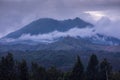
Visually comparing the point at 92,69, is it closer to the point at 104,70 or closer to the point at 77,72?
the point at 104,70

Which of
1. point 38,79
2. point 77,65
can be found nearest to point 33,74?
point 38,79

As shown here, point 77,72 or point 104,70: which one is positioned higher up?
point 77,72

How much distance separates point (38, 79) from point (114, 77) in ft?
100

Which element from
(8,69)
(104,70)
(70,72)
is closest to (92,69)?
(104,70)

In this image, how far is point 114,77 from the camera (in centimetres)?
15200

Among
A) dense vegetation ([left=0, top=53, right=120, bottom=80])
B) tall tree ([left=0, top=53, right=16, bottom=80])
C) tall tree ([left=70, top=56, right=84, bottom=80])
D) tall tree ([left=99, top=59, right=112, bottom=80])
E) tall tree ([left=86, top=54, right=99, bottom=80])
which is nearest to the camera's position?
tall tree ([left=0, top=53, right=16, bottom=80])

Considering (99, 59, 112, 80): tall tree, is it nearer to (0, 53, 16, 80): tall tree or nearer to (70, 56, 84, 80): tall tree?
(70, 56, 84, 80): tall tree

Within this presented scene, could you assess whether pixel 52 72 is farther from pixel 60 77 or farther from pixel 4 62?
pixel 4 62

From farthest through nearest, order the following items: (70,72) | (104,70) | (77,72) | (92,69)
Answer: (104,70)
(92,69)
(70,72)
(77,72)

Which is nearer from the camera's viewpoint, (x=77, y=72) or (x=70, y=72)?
(x=77, y=72)

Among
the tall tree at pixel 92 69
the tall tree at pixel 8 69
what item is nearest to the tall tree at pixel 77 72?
the tall tree at pixel 92 69

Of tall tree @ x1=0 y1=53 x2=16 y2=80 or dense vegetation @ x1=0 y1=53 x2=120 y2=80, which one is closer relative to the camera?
tall tree @ x1=0 y1=53 x2=16 y2=80

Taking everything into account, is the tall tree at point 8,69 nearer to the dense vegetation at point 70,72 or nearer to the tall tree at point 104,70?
the dense vegetation at point 70,72

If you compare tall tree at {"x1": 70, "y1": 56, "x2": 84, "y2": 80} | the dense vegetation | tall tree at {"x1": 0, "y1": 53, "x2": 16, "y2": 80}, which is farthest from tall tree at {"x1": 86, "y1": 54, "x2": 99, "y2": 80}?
tall tree at {"x1": 0, "y1": 53, "x2": 16, "y2": 80}
